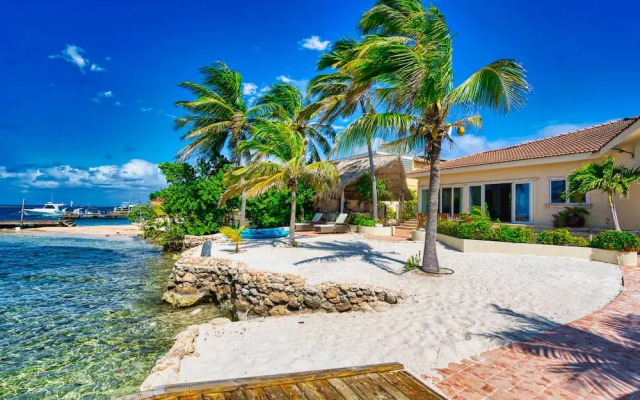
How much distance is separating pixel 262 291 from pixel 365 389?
18.0ft

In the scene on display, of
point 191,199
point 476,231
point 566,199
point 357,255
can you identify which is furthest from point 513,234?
point 191,199

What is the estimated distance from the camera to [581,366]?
163 inches

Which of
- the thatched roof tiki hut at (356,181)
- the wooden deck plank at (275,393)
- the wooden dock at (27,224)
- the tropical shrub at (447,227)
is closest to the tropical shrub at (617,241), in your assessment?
the tropical shrub at (447,227)

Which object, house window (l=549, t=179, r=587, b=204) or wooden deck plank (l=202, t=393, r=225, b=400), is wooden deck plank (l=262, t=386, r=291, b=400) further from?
house window (l=549, t=179, r=587, b=204)

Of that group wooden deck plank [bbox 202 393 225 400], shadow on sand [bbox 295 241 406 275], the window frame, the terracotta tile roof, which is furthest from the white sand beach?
the terracotta tile roof

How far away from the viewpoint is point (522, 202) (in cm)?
1559

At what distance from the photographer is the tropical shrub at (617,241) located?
10023 mm

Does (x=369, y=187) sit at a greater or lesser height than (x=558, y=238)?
greater

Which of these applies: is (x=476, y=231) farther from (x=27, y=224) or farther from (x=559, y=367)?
(x=27, y=224)

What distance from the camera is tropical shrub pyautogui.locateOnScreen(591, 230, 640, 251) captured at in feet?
32.9

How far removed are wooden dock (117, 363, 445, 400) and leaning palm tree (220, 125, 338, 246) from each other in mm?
9391

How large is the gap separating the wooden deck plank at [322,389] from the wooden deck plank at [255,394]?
411 millimetres

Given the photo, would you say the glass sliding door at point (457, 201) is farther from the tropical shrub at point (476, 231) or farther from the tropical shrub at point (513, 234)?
the tropical shrub at point (513, 234)

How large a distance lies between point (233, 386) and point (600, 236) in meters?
12.7
